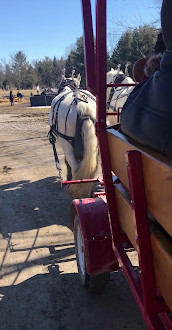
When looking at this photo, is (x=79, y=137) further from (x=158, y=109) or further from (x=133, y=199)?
(x=158, y=109)

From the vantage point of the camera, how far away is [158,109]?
1170mm

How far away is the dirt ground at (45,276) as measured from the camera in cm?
235

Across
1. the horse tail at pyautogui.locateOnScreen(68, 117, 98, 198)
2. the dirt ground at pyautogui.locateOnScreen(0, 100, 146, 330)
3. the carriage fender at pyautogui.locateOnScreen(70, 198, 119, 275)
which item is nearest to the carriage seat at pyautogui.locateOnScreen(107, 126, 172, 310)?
the carriage fender at pyautogui.locateOnScreen(70, 198, 119, 275)

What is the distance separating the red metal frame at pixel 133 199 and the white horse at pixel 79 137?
2395 mm

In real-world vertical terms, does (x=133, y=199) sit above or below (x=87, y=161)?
above

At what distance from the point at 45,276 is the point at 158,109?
7.48 feet

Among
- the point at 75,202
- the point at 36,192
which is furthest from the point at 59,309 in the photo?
the point at 36,192

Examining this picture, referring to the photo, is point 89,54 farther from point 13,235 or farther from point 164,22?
point 13,235

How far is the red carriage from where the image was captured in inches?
47.4

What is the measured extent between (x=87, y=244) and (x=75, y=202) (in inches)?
17.7

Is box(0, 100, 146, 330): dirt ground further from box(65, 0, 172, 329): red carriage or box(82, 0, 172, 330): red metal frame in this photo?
box(82, 0, 172, 330): red metal frame

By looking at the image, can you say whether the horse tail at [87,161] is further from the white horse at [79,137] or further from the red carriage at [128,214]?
the red carriage at [128,214]

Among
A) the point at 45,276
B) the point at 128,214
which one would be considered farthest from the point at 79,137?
the point at 128,214

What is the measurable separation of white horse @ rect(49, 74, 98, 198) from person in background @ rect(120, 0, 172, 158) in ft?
9.81
